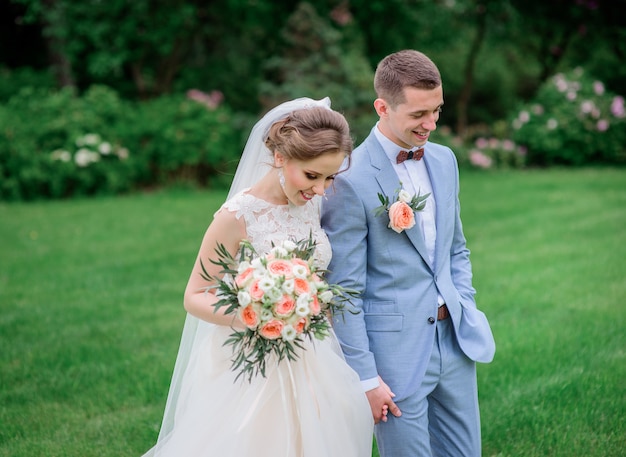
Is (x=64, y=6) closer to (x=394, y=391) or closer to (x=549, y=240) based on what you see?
(x=549, y=240)

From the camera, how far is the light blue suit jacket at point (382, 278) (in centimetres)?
304

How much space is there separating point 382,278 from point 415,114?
2.29 ft

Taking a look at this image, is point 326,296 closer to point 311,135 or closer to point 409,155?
point 311,135

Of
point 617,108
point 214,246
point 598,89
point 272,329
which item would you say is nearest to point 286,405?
point 272,329

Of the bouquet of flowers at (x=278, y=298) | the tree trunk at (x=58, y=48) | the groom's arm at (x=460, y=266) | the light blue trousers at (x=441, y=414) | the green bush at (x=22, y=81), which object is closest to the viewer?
the bouquet of flowers at (x=278, y=298)

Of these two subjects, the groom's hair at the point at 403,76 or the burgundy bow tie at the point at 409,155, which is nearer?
the groom's hair at the point at 403,76

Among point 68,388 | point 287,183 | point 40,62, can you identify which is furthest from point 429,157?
point 40,62

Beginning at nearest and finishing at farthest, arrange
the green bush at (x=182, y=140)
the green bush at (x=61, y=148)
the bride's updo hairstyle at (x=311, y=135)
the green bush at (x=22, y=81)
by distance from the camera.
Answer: the bride's updo hairstyle at (x=311, y=135), the green bush at (x=61, y=148), the green bush at (x=182, y=140), the green bush at (x=22, y=81)

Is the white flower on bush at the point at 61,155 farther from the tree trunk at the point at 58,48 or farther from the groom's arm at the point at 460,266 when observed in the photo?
the groom's arm at the point at 460,266

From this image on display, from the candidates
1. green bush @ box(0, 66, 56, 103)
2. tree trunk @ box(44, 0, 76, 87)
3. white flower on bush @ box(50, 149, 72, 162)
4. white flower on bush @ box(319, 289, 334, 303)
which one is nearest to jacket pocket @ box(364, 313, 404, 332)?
white flower on bush @ box(319, 289, 334, 303)

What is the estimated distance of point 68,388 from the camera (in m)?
A: 5.12

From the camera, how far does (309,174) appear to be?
9.56ft

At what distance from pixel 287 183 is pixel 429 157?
0.70 metres

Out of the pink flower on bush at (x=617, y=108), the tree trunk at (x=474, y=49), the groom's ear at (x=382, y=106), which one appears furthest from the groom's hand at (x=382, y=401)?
the tree trunk at (x=474, y=49)
